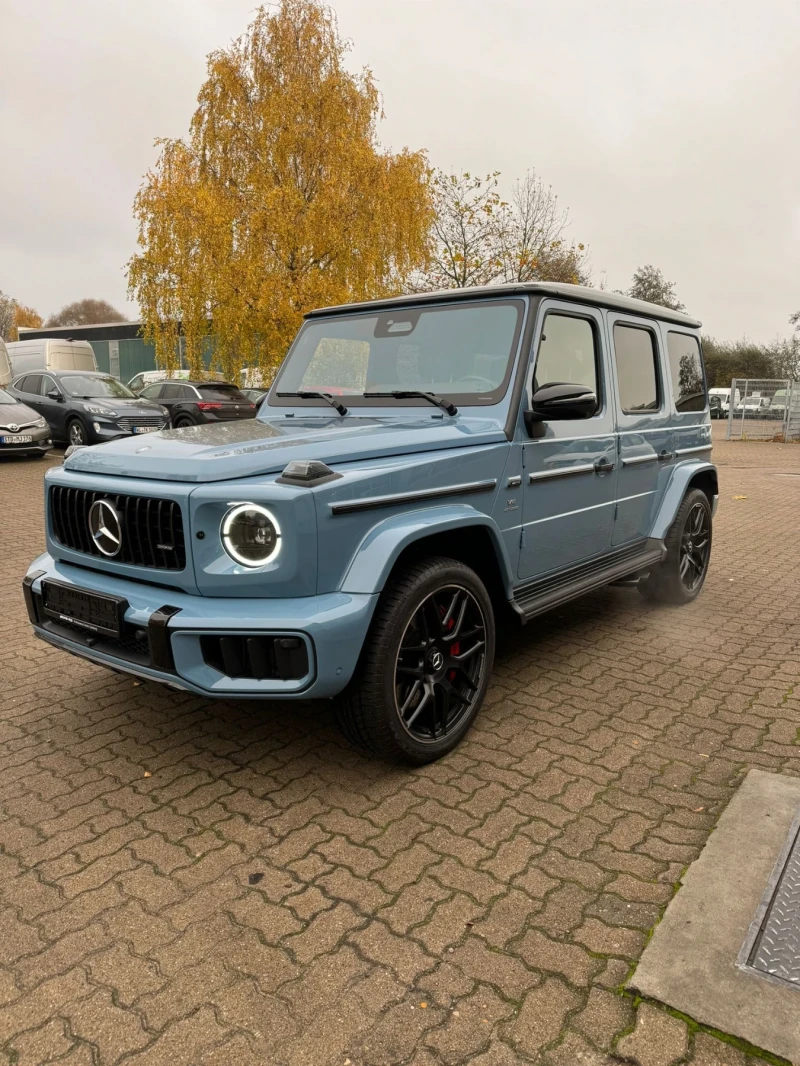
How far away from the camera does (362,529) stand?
279cm

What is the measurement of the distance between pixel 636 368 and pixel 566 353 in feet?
3.21

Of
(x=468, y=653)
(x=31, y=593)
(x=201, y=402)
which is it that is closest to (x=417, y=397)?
(x=468, y=653)

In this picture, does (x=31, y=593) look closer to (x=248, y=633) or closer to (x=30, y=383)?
(x=248, y=633)

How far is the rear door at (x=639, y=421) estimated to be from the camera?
14.7ft

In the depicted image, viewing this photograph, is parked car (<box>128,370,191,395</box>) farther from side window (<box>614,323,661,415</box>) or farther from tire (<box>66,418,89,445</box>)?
side window (<box>614,323,661,415</box>)

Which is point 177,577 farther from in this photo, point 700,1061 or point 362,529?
point 700,1061

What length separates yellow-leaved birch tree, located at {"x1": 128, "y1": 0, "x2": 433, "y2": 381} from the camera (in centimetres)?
1700

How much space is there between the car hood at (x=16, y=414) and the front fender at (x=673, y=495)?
12.6 m

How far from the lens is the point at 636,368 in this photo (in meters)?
4.71

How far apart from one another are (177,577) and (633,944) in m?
1.89

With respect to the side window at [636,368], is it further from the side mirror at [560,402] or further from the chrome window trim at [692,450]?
the side mirror at [560,402]

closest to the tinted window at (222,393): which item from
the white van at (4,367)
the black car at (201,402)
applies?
the black car at (201,402)

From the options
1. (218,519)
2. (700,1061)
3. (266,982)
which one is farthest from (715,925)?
(218,519)

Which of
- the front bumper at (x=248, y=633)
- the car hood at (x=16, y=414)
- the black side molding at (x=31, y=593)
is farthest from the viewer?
the car hood at (x=16, y=414)
